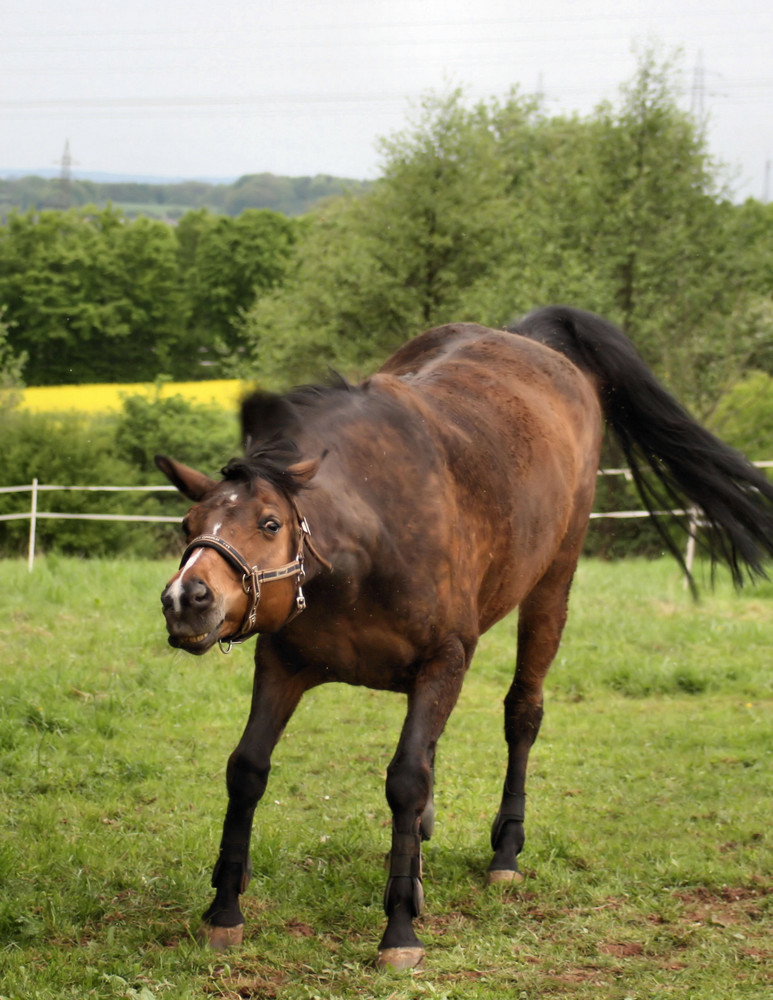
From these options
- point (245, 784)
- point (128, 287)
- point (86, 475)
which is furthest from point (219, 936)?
point (128, 287)

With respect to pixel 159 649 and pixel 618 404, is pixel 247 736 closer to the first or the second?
pixel 618 404

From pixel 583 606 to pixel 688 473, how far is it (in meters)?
4.41

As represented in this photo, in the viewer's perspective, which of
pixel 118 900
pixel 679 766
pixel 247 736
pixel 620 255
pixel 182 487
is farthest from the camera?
pixel 620 255

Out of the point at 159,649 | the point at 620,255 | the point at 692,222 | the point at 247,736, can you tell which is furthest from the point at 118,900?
the point at 692,222

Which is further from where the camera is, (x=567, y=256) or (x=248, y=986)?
(x=567, y=256)

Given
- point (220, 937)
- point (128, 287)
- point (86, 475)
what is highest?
point (128, 287)

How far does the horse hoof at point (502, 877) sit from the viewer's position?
4445mm

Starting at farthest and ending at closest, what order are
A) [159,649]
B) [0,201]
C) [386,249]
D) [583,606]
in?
[0,201]
[386,249]
[583,606]
[159,649]

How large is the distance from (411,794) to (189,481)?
1.33m

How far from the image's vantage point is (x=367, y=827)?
499 cm

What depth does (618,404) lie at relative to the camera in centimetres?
591

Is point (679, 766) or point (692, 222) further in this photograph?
point (692, 222)

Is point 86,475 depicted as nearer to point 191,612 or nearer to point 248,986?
point 248,986

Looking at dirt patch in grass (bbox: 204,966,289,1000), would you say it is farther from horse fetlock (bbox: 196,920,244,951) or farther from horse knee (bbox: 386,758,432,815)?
horse knee (bbox: 386,758,432,815)
